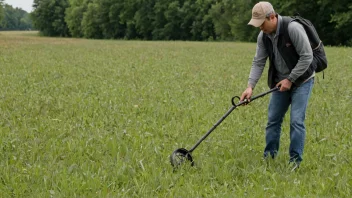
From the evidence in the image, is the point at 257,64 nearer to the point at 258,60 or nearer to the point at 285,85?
the point at 258,60

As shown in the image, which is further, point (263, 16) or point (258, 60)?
point (258, 60)

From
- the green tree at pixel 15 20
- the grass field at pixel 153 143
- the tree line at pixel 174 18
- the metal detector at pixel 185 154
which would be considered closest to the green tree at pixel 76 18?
the tree line at pixel 174 18

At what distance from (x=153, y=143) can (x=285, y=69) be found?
2115mm

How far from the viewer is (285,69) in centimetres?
501

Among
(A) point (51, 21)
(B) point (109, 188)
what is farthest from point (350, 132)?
(A) point (51, 21)

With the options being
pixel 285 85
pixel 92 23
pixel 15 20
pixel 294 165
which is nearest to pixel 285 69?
pixel 285 85

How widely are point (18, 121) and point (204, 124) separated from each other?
10.2 feet

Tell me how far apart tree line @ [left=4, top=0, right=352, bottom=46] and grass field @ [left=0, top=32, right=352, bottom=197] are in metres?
37.3

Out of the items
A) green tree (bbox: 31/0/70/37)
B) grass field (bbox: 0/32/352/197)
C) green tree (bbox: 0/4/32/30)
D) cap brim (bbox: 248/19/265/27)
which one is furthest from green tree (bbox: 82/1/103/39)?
green tree (bbox: 0/4/32/30)

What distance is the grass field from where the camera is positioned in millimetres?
4551

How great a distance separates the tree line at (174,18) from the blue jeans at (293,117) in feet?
133

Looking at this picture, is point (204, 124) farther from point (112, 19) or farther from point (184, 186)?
point (112, 19)

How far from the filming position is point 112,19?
278 feet

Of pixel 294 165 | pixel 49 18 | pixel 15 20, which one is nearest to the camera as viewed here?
pixel 294 165
